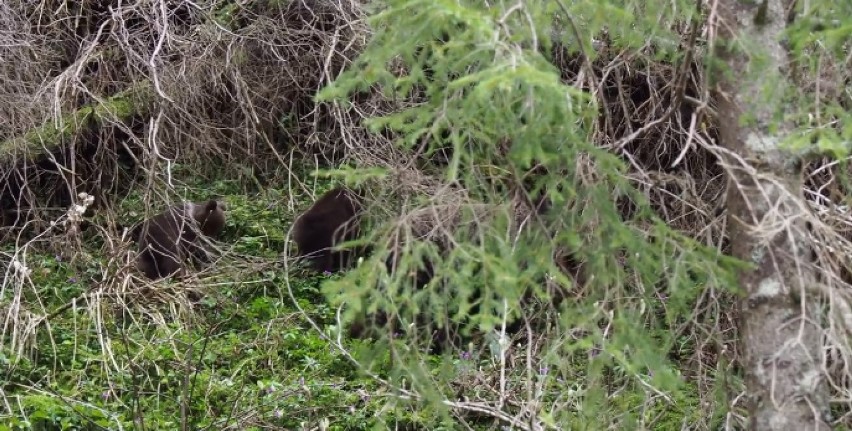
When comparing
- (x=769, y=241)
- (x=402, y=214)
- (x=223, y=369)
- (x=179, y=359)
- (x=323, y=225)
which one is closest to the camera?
(x=769, y=241)

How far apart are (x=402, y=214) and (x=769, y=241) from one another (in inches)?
50.3

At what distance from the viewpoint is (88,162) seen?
9.01 metres

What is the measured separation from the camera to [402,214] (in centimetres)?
376

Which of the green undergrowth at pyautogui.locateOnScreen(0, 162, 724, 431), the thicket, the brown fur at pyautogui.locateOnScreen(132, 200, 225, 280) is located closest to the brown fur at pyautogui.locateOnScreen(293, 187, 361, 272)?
the thicket

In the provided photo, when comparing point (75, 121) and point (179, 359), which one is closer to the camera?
point (179, 359)

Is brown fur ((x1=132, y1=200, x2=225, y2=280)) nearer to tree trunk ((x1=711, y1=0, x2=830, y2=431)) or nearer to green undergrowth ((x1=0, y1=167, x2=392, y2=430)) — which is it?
green undergrowth ((x1=0, y1=167, x2=392, y2=430))

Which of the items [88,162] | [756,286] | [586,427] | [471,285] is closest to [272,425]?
[586,427]

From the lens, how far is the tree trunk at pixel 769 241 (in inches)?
143

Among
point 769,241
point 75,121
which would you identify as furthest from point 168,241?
point 769,241

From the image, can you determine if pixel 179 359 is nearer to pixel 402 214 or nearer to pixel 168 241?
pixel 168 241

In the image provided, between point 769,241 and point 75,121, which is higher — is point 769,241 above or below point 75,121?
above

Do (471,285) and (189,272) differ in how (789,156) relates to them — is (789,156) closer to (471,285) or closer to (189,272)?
(471,285)

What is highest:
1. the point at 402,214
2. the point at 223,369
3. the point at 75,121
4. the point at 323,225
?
the point at 402,214

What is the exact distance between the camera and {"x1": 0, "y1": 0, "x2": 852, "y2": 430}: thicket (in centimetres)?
355
